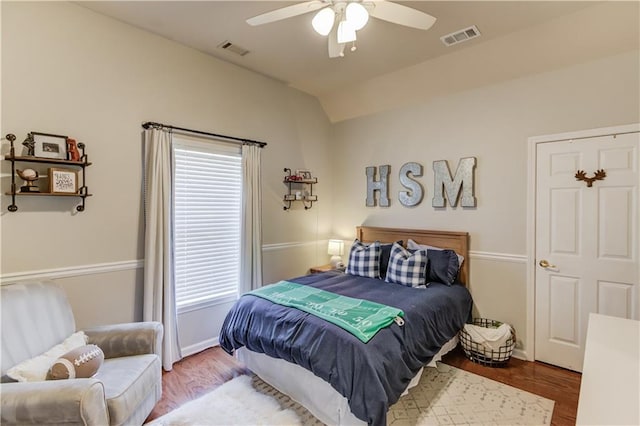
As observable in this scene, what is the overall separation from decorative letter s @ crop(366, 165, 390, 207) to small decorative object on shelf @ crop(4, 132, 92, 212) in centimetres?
323

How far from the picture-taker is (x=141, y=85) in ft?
9.44

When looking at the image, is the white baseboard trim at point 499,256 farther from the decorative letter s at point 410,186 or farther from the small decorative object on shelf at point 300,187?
the small decorative object on shelf at point 300,187

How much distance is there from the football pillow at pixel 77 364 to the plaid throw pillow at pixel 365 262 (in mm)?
2510

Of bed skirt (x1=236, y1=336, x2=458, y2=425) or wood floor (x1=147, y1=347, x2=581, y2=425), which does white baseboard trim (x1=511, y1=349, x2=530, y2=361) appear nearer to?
wood floor (x1=147, y1=347, x2=581, y2=425)

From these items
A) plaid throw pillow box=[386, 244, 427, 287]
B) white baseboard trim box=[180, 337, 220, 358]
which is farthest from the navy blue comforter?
white baseboard trim box=[180, 337, 220, 358]

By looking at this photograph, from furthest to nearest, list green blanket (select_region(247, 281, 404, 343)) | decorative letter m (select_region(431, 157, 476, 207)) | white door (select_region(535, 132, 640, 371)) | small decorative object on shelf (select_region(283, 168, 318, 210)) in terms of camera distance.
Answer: small decorative object on shelf (select_region(283, 168, 318, 210)), decorative letter m (select_region(431, 157, 476, 207)), white door (select_region(535, 132, 640, 371)), green blanket (select_region(247, 281, 404, 343))

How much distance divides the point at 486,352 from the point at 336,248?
7.34ft

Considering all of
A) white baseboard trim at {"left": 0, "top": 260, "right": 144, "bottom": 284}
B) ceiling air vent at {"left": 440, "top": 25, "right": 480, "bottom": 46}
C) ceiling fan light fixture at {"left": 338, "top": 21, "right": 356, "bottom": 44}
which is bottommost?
white baseboard trim at {"left": 0, "top": 260, "right": 144, "bottom": 284}

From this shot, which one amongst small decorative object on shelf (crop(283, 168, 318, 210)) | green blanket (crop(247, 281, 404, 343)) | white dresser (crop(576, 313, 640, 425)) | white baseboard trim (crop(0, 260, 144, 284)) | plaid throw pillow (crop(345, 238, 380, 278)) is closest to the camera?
white dresser (crop(576, 313, 640, 425))

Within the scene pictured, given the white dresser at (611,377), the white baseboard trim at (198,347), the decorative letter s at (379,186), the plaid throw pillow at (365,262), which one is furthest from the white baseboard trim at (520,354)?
the white baseboard trim at (198,347)

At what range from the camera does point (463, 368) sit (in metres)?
2.94

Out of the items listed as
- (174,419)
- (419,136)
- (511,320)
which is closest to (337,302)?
(174,419)

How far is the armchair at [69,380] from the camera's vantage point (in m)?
1.53

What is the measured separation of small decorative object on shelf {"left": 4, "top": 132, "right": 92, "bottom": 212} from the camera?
7.24ft
